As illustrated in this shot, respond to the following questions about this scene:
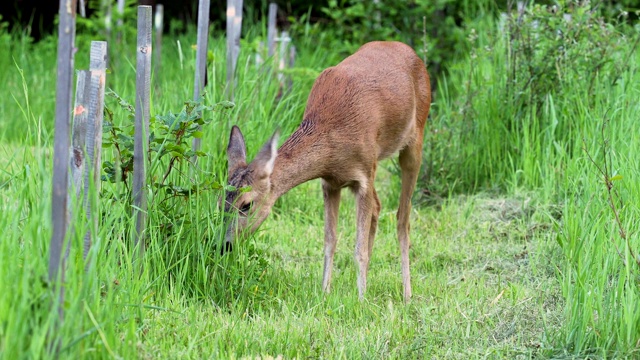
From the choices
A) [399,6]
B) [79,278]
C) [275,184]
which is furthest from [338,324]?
[399,6]

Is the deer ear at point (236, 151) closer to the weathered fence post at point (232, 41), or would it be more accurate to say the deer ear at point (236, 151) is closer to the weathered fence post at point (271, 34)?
the weathered fence post at point (232, 41)

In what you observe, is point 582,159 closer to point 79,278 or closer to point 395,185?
point 395,185

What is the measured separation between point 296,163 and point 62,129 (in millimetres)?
2254

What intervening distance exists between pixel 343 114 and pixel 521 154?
2.48 metres

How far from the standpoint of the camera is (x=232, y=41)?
6414 mm

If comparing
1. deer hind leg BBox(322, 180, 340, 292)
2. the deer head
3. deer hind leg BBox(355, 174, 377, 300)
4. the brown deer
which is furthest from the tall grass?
the deer head

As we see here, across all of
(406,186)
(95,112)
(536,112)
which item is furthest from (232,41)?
(95,112)

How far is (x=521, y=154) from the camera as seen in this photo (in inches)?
286

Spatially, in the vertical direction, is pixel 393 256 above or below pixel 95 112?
below

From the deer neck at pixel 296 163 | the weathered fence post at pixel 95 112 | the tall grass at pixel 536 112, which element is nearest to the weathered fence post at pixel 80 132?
the weathered fence post at pixel 95 112

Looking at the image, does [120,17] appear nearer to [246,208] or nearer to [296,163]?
[296,163]

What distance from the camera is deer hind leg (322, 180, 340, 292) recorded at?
543 cm

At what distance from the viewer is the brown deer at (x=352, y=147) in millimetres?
4828

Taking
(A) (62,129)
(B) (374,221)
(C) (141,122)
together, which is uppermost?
(A) (62,129)
